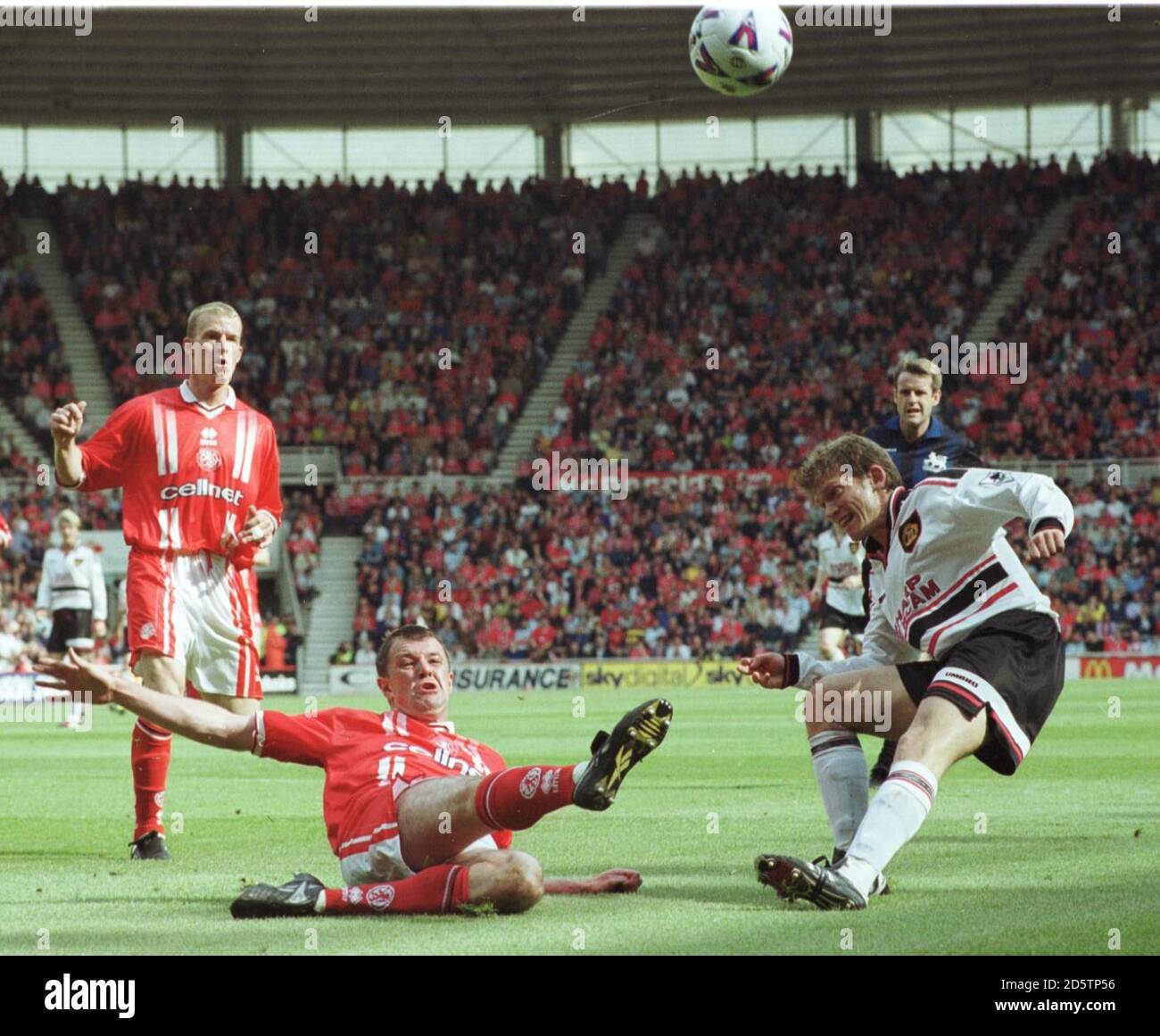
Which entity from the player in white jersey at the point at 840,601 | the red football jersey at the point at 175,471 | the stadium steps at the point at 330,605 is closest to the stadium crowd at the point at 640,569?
the stadium steps at the point at 330,605

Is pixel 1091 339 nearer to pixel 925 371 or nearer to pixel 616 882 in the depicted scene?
pixel 925 371

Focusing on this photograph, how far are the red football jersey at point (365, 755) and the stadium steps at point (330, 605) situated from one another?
22032mm

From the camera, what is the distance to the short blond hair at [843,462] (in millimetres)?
6160

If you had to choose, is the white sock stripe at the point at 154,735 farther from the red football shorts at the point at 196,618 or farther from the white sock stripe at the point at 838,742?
the white sock stripe at the point at 838,742

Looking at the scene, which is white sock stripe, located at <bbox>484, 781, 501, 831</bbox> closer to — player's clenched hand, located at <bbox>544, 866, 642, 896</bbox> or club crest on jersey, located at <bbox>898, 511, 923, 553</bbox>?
player's clenched hand, located at <bbox>544, 866, 642, 896</bbox>

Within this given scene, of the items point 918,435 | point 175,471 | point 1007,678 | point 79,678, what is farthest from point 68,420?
point 918,435

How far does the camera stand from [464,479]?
31.2 meters

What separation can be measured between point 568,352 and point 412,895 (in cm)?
2992

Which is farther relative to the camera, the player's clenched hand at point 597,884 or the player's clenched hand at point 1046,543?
the player's clenched hand at point 597,884

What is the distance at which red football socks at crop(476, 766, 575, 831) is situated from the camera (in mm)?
5215

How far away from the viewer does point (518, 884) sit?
5379 millimetres

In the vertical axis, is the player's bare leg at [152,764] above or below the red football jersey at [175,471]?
below

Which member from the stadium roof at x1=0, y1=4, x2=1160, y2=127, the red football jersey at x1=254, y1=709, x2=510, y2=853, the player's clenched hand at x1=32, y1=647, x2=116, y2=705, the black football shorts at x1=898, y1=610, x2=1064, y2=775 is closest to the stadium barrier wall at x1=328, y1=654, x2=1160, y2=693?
the stadium roof at x1=0, y1=4, x2=1160, y2=127

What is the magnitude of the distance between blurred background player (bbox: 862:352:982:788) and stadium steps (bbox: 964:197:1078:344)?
25.4 meters
